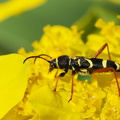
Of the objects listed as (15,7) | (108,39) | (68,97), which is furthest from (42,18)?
(68,97)

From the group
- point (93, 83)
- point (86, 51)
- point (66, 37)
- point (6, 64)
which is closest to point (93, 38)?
point (66, 37)

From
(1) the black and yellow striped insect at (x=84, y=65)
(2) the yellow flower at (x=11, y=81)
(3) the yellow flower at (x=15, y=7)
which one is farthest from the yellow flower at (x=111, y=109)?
(3) the yellow flower at (x=15, y=7)

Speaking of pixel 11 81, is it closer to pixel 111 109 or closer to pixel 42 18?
pixel 111 109

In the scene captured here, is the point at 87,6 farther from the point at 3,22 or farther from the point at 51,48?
the point at 51,48

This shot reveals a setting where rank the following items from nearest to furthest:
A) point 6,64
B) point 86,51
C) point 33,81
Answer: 1. point 6,64
2. point 33,81
3. point 86,51

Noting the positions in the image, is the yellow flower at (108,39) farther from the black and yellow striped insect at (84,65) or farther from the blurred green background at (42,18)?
the blurred green background at (42,18)

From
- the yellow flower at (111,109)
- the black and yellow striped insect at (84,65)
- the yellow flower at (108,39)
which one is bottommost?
the yellow flower at (111,109)

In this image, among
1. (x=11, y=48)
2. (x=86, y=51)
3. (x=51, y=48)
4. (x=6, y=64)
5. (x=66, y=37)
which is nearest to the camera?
(x=6, y=64)

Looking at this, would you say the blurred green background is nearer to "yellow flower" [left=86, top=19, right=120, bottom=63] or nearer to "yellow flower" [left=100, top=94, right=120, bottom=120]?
"yellow flower" [left=86, top=19, right=120, bottom=63]
